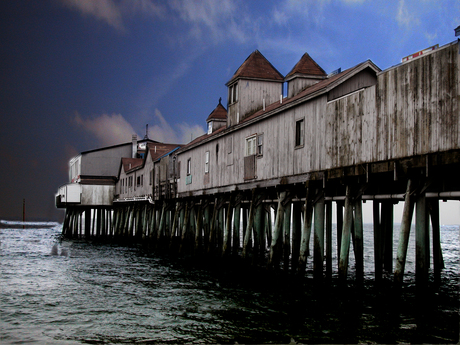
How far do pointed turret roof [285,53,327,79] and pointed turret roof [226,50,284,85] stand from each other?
12.7 feet

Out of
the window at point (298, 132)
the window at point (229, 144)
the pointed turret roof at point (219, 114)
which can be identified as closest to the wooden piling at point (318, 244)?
the window at point (298, 132)

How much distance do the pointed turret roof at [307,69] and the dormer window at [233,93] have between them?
15.2ft

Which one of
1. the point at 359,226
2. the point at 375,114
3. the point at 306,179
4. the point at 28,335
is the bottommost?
the point at 28,335

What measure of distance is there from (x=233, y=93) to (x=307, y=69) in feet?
19.4

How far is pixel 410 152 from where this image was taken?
12.0m

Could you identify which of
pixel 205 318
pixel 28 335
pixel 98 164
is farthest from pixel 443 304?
pixel 98 164

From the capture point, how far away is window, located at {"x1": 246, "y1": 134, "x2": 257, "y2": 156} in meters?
21.2

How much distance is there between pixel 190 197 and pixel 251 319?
681 inches

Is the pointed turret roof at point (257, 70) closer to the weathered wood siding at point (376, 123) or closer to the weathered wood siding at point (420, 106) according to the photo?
the weathered wood siding at point (376, 123)

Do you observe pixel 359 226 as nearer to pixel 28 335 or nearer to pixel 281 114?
pixel 281 114

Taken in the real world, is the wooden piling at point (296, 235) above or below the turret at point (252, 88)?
below

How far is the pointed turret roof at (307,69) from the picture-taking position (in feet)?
72.3

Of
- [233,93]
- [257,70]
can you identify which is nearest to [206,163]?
[233,93]

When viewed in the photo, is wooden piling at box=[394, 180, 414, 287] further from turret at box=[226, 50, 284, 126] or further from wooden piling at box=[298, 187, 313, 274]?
turret at box=[226, 50, 284, 126]
